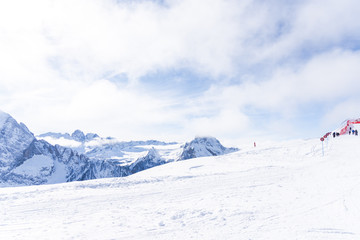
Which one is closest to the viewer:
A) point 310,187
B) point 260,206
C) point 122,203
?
point 260,206

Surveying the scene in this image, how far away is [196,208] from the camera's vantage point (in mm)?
13320

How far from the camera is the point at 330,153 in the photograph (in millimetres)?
32094

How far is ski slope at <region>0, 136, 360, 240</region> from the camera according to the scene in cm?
995

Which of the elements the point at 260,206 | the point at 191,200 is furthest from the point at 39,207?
the point at 260,206

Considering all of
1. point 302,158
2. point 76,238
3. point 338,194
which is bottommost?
point 76,238

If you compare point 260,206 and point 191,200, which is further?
point 191,200

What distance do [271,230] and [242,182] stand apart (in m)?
10.4

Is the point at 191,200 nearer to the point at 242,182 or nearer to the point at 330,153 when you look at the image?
the point at 242,182

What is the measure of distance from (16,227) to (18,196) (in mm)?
7330

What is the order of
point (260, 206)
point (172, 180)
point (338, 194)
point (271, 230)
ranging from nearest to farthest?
point (271, 230)
point (260, 206)
point (338, 194)
point (172, 180)

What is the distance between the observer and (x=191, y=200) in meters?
15.2

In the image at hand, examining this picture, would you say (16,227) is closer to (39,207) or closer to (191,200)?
(39,207)

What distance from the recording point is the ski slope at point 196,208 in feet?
32.6

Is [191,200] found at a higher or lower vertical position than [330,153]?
lower
